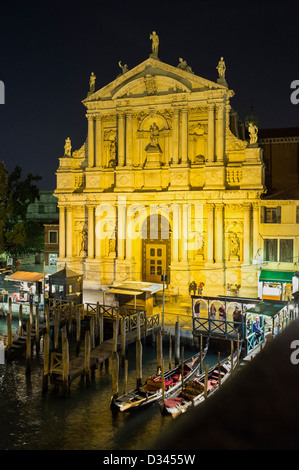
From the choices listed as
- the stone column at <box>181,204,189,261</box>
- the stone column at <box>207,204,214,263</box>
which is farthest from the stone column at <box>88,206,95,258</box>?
the stone column at <box>207,204,214,263</box>

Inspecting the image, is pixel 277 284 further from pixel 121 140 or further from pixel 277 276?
pixel 121 140

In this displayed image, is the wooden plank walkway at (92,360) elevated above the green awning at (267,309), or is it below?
below

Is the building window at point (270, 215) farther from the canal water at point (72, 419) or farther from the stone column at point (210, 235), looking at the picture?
the canal water at point (72, 419)

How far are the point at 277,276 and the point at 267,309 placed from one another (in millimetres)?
6360

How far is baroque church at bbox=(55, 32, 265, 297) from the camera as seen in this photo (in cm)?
2750

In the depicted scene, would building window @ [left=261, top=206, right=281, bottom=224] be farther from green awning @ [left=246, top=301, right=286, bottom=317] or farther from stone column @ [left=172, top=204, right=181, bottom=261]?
green awning @ [left=246, top=301, right=286, bottom=317]

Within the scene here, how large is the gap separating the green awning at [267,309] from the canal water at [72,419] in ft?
16.2

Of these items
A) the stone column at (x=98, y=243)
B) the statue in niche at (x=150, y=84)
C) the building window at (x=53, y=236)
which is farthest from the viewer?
the building window at (x=53, y=236)

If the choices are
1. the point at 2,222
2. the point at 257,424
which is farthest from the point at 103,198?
the point at 257,424

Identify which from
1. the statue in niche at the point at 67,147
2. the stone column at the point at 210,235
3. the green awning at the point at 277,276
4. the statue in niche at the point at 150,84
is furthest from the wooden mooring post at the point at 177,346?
the statue in niche at the point at 67,147

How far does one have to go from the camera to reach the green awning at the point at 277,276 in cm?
2467

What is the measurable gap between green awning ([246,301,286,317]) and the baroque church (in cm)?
662

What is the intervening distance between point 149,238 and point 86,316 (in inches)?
321

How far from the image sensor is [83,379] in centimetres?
1808
